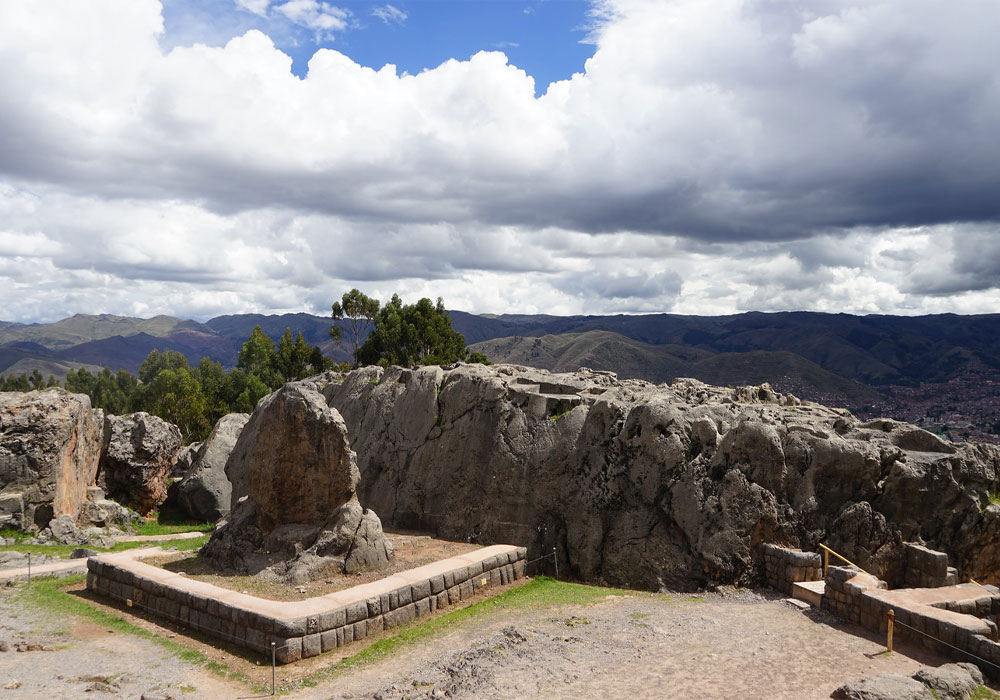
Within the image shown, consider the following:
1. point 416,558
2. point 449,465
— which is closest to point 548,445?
point 449,465

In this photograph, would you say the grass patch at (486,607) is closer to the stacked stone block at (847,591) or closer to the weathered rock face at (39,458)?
the stacked stone block at (847,591)

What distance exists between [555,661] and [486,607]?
13.6 feet

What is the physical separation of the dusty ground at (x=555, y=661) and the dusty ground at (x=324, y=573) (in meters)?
2.76

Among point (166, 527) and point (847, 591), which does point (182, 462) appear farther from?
point (847, 591)

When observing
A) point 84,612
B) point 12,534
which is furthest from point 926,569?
point 12,534

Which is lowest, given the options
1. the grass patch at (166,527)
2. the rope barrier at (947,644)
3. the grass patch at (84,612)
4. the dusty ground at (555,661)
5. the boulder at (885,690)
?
the grass patch at (166,527)

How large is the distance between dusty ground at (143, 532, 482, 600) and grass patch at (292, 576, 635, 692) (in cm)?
249

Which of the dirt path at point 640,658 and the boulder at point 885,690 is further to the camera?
the dirt path at point 640,658

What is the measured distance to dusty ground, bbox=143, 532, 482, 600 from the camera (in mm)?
16469

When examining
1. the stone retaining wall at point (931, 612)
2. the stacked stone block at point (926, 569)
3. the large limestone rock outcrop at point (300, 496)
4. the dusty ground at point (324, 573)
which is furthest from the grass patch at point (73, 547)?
the stacked stone block at point (926, 569)

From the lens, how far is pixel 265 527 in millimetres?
19172

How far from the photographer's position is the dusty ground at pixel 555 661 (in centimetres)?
1166

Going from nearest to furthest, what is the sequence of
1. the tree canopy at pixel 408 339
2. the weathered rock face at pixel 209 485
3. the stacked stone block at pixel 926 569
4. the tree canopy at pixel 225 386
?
the stacked stone block at pixel 926 569, the weathered rock face at pixel 209 485, the tree canopy at pixel 225 386, the tree canopy at pixel 408 339

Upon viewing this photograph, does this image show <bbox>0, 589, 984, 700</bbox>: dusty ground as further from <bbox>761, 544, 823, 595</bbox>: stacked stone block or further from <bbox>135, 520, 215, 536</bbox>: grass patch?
<bbox>135, 520, 215, 536</bbox>: grass patch
